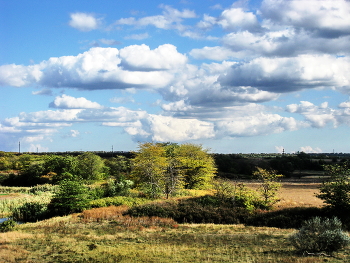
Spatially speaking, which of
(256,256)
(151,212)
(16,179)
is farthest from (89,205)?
(16,179)

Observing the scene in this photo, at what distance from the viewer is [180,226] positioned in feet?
96.4

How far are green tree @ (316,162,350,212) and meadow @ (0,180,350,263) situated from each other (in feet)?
23.5

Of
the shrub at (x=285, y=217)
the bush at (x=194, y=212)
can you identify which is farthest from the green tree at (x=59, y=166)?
the shrub at (x=285, y=217)

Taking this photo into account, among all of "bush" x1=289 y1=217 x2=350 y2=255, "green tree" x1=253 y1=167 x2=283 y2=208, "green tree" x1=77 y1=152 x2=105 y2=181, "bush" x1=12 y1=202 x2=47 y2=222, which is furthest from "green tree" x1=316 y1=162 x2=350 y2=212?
"green tree" x1=77 y1=152 x2=105 y2=181

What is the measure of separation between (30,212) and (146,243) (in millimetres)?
23730

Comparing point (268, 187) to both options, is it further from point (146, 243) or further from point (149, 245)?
point (149, 245)

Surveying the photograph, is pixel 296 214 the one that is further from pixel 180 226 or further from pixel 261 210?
pixel 180 226

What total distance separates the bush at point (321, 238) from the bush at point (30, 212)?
99.9 feet

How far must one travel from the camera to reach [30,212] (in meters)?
39.7

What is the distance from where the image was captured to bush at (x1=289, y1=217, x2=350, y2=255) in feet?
57.4

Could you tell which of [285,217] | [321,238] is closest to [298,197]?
[285,217]

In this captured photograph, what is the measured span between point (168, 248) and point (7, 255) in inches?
338

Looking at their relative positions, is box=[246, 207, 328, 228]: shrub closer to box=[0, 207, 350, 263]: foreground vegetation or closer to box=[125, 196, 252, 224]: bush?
box=[125, 196, 252, 224]: bush

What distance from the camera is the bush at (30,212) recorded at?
3912cm
